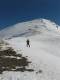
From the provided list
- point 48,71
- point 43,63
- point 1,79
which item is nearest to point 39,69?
point 48,71

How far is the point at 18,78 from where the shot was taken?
23297mm

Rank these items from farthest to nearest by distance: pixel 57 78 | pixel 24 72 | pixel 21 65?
pixel 21 65 → pixel 24 72 → pixel 57 78

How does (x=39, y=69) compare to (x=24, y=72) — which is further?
(x=39, y=69)

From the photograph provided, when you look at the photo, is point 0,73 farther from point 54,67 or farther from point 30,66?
point 54,67

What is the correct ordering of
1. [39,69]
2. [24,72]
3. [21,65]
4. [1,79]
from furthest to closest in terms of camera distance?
[21,65], [39,69], [24,72], [1,79]

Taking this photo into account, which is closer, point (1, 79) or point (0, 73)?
point (1, 79)

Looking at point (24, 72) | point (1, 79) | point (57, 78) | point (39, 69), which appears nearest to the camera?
point (1, 79)

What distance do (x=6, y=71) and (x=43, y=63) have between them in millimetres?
7364

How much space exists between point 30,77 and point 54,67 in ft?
21.4

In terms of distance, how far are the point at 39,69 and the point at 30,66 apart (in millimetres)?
2089

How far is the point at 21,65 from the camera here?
30141mm

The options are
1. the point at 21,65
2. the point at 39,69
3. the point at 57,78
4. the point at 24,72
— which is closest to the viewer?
the point at 57,78

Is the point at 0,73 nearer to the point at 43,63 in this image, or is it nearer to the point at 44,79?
the point at 44,79

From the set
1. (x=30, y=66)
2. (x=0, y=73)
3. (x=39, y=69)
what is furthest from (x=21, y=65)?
(x=0, y=73)
